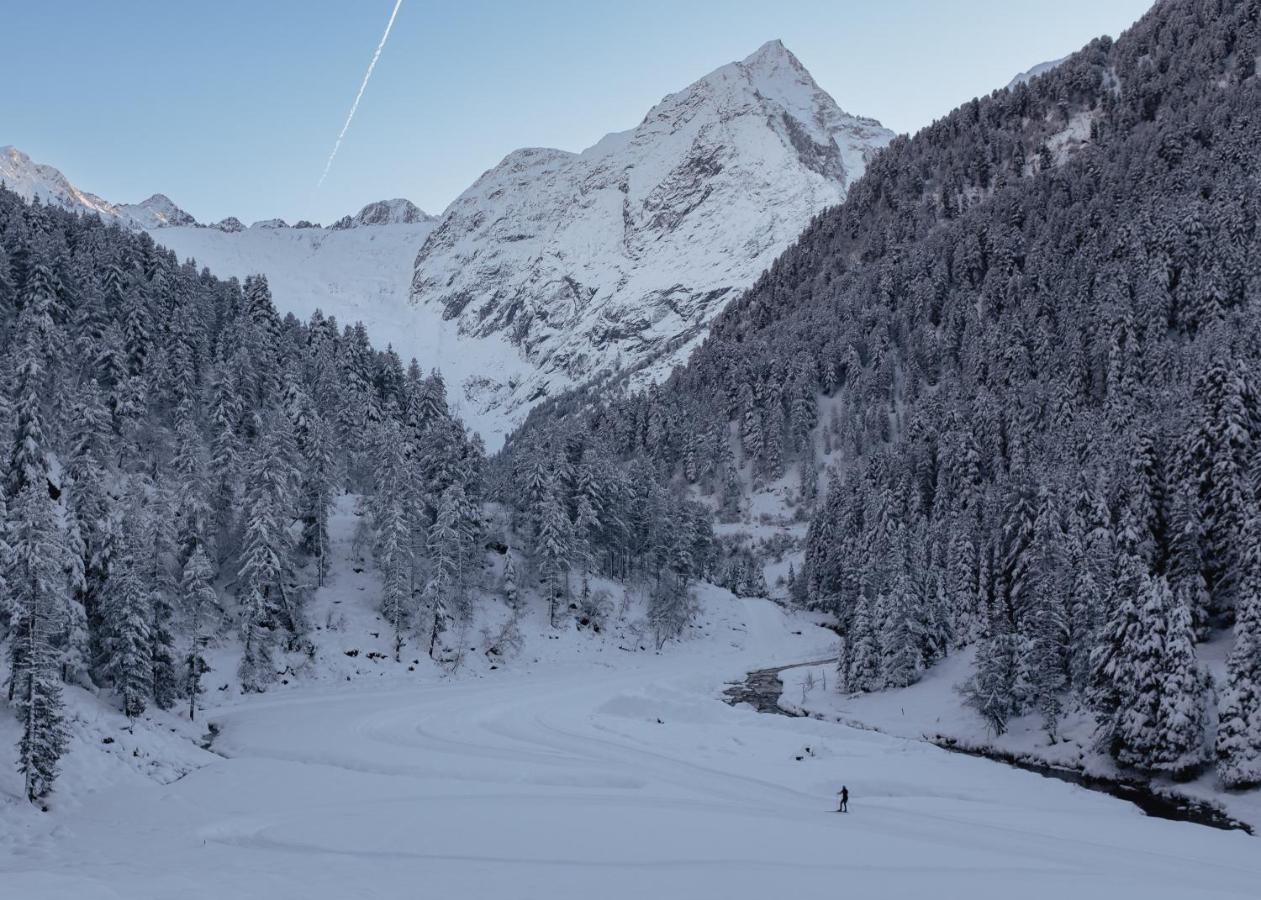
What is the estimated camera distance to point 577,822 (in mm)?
26359

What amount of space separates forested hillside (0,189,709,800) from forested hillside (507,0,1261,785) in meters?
23.4

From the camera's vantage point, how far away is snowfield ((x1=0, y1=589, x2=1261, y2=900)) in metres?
20.2

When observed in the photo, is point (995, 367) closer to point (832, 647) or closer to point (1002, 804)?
point (832, 647)

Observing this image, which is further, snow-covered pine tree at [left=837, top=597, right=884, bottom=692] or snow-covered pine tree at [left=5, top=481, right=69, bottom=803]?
snow-covered pine tree at [left=837, top=597, right=884, bottom=692]

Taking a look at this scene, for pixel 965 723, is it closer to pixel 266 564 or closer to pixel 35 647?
Result: pixel 266 564

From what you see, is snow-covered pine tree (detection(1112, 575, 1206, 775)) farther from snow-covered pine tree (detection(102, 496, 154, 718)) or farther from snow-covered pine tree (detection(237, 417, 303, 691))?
snow-covered pine tree (detection(237, 417, 303, 691))

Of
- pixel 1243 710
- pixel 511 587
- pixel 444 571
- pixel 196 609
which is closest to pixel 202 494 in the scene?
pixel 196 609

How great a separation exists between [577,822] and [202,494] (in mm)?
45065

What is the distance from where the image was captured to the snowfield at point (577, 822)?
20.2 meters

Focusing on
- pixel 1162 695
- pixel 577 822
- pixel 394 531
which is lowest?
pixel 577 822

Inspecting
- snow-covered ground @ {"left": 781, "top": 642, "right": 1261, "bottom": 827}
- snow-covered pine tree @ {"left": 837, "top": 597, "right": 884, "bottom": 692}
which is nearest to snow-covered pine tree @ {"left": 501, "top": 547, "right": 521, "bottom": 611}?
snow-covered ground @ {"left": 781, "top": 642, "right": 1261, "bottom": 827}

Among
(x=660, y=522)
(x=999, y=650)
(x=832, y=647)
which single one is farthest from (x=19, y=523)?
(x=832, y=647)

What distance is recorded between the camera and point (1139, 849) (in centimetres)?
2569

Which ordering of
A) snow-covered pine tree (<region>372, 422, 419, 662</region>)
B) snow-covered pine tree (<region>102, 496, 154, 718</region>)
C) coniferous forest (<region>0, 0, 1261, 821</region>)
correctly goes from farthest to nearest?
1. snow-covered pine tree (<region>372, 422, 419, 662</region>)
2. coniferous forest (<region>0, 0, 1261, 821</region>)
3. snow-covered pine tree (<region>102, 496, 154, 718</region>)
